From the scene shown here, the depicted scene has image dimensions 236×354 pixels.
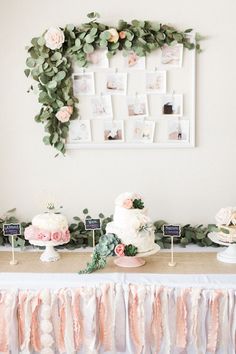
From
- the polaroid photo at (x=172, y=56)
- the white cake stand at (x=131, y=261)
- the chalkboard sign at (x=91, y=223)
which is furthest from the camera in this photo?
the polaroid photo at (x=172, y=56)

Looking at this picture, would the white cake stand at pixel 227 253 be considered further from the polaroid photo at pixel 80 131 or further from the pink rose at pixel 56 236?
the polaroid photo at pixel 80 131

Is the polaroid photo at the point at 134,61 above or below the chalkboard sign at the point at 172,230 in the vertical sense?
above

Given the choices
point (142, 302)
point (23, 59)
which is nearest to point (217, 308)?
point (142, 302)

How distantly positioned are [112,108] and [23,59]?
61 cm

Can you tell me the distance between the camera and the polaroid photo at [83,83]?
9.03ft

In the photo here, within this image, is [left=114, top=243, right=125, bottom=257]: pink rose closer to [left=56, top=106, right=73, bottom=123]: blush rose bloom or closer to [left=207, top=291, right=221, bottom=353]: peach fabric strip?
[left=207, top=291, right=221, bottom=353]: peach fabric strip

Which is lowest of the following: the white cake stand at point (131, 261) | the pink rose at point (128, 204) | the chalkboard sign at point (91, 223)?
the white cake stand at point (131, 261)

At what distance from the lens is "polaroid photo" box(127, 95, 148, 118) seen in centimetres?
275

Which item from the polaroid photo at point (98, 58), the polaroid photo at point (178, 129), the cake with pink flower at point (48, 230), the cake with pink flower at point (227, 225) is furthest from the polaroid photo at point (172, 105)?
the cake with pink flower at point (48, 230)

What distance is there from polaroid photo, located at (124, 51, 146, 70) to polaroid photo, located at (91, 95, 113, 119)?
0.22 meters

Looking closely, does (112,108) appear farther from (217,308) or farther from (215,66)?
(217,308)

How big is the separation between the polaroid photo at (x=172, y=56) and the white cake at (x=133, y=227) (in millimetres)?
881

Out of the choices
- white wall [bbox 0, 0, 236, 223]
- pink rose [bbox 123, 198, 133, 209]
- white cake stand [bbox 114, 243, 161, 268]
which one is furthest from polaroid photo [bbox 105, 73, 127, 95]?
white cake stand [bbox 114, 243, 161, 268]

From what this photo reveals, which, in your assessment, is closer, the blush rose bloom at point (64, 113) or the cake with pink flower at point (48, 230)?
the cake with pink flower at point (48, 230)
